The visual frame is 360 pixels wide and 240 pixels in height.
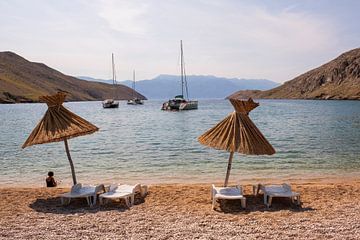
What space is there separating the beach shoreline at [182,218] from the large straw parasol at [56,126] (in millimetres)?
2133

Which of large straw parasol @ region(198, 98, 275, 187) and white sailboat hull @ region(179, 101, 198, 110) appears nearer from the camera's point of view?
large straw parasol @ region(198, 98, 275, 187)

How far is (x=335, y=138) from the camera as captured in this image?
4000 cm

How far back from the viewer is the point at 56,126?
43.4 feet

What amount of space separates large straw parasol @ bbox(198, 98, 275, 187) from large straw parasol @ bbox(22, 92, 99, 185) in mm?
4158

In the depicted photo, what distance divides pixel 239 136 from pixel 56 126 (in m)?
5.96

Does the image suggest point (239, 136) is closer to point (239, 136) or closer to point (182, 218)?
point (239, 136)

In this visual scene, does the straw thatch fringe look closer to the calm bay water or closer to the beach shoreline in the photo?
the beach shoreline

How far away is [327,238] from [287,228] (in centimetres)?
104

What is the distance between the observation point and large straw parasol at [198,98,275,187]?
12516 millimetres

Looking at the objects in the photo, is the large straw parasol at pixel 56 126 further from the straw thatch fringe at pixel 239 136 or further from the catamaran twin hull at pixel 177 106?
the catamaran twin hull at pixel 177 106

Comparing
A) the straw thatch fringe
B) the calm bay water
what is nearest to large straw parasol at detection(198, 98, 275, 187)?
the straw thatch fringe

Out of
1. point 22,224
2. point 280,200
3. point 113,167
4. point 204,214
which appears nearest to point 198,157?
point 113,167

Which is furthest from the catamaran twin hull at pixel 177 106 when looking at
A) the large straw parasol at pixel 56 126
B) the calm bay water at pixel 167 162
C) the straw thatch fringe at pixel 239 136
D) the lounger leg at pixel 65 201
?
the lounger leg at pixel 65 201

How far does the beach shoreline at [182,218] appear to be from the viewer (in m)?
9.55
